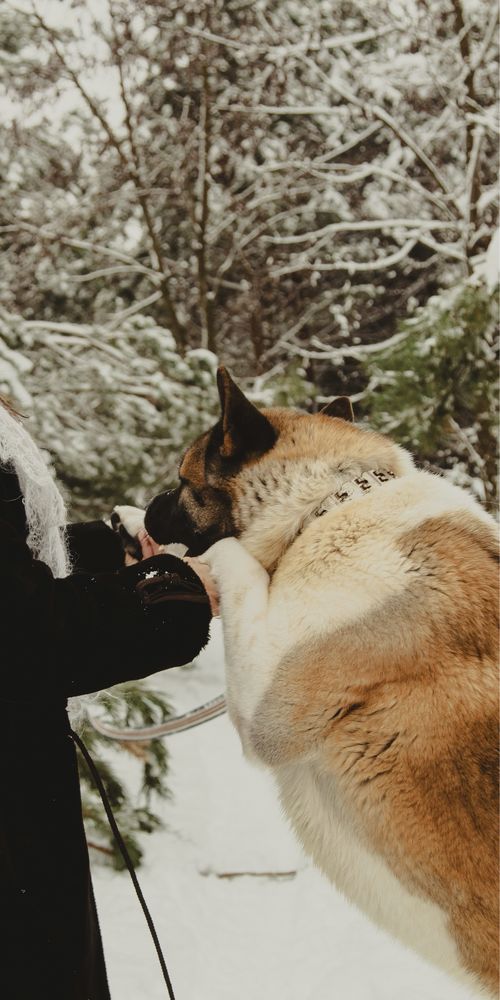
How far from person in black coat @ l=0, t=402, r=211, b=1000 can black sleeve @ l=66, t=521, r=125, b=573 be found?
1.92 ft

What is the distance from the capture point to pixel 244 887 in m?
4.46

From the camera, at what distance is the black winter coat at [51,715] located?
1.52 m

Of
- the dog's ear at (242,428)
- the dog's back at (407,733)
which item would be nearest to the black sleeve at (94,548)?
the dog's ear at (242,428)

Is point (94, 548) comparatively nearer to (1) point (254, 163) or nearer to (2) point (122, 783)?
(2) point (122, 783)

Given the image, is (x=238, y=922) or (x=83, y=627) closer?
(x=83, y=627)

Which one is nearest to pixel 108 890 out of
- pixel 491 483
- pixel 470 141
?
pixel 491 483

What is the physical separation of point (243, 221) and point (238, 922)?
388 inches

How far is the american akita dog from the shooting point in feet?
5.52

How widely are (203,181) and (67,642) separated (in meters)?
9.96

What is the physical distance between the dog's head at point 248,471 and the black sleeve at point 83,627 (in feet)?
1.41

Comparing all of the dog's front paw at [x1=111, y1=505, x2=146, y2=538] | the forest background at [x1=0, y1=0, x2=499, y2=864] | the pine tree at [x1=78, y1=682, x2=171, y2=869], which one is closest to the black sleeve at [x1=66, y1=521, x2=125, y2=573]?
the dog's front paw at [x1=111, y1=505, x2=146, y2=538]

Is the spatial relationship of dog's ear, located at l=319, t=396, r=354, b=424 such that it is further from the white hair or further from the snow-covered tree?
the snow-covered tree

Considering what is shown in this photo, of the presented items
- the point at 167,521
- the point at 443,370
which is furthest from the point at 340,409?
the point at 443,370

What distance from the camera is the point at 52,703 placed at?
66.2 inches
